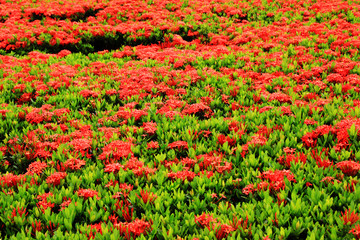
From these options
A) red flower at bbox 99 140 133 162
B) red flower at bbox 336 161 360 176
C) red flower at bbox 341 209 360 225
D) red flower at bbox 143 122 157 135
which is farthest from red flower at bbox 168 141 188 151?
red flower at bbox 341 209 360 225

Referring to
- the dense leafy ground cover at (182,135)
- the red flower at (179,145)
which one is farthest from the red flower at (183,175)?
the red flower at (179,145)

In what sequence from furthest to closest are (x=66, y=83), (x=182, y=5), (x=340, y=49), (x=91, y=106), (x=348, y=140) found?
1. (x=182, y=5)
2. (x=340, y=49)
3. (x=66, y=83)
4. (x=91, y=106)
5. (x=348, y=140)

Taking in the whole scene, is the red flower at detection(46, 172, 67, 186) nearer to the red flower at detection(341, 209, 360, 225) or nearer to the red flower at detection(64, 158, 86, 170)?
the red flower at detection(64, 158, 86, 170)

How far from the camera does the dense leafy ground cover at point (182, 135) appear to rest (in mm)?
3297

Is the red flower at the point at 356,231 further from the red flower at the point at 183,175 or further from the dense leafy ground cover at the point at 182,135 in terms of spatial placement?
the red flower at the point at 183,175

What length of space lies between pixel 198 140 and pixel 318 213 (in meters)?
2.32

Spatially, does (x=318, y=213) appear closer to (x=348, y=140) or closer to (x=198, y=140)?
(x=348, y=140)

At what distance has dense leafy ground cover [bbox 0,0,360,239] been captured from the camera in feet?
10.8

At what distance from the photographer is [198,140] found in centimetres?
507

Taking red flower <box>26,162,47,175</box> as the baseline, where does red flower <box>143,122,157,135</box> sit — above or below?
above

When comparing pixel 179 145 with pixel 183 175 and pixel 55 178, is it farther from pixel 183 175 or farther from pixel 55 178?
pixel 55 178

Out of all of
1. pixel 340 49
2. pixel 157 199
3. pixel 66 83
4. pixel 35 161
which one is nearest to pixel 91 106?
pixel 66 83

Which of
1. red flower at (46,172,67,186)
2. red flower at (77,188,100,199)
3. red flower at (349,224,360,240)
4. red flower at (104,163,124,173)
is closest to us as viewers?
red flower at (349,224,360,240)

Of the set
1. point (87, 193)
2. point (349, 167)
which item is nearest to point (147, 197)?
point (87, 193)
